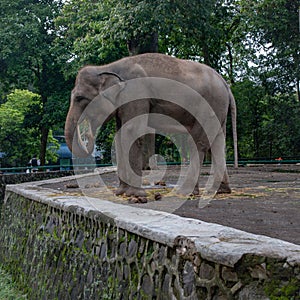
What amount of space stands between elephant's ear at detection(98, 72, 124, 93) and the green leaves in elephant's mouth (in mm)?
438

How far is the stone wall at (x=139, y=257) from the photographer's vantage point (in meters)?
2.42

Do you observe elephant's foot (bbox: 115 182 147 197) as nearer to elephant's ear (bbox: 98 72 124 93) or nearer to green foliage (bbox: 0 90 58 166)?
elephant's ear (bbox: 98 72 124 93)

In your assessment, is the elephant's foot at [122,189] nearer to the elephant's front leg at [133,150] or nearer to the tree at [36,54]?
the elephant's front leg at [133,150]

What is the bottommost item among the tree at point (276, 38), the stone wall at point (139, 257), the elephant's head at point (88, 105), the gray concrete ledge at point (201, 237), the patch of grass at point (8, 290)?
the patch of grass at point (8, 290)

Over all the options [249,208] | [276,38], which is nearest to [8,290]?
[249,208]

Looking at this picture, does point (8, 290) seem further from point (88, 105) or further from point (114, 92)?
point (114, 92)

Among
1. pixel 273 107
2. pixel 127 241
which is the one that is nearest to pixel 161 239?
pixel 127 241

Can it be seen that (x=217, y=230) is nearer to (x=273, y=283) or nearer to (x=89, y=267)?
(x=273, y=283)

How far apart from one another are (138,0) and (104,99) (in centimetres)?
907

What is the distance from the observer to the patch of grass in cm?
666

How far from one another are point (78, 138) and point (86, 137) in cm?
11

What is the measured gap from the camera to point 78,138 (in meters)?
6.11

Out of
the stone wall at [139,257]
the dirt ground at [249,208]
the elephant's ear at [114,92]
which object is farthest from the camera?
the elephant's ear at [114,92]

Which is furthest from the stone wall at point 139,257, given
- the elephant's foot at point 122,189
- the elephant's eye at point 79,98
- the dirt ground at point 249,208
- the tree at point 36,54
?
the tree at point 36,54
